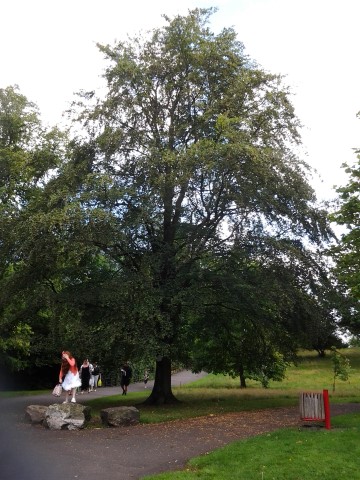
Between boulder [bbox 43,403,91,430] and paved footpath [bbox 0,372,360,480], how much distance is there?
27 cm

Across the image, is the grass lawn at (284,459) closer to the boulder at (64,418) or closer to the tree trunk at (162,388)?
the boulder at (64,418)

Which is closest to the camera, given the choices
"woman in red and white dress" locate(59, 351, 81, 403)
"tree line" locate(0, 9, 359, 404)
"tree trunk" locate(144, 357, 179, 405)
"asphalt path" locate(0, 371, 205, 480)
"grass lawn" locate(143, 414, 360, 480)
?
"grass lawn" locate(143, 414, 360, 480)

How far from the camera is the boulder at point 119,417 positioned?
13.5 m

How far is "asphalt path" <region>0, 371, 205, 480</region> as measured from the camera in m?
8.14

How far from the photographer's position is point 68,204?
52.6ft

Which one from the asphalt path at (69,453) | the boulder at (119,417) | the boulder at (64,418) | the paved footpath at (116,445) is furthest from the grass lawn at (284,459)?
the boulder at (64,418)

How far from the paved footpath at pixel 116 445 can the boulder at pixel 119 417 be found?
317 mm

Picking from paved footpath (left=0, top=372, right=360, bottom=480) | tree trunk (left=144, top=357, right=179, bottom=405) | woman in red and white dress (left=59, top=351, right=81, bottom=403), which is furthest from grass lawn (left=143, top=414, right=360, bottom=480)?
tree trunk (left=144, top=357, right=179, bottom=405)

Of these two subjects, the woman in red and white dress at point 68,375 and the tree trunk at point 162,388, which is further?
the tree trunk at point 162,388

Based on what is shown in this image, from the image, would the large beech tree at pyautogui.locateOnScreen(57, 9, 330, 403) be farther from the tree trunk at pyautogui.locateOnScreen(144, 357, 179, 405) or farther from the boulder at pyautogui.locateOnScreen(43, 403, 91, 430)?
the boulder at pyautogui.locateOnScreen(43, 403, 91, 430)

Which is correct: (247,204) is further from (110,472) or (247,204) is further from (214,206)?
(110,472)

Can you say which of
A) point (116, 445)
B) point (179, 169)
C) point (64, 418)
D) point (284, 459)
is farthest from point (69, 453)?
point (179, 169)

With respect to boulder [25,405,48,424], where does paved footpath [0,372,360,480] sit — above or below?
below

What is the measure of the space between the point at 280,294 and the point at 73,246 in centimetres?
715
